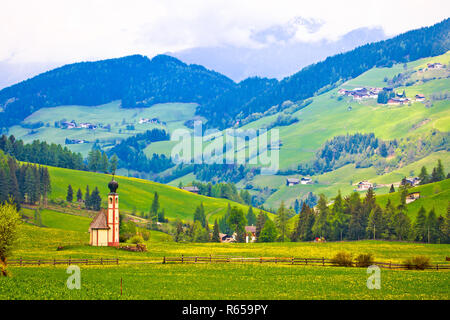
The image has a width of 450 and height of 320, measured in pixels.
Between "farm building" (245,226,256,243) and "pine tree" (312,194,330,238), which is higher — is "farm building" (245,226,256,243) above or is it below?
below

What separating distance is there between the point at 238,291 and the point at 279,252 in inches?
2157

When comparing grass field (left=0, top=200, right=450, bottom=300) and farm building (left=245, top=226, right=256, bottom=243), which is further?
farm building (left=245, top=226, right=256, bottom=243)

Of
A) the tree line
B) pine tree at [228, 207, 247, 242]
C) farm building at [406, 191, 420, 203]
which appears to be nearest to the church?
the tree line

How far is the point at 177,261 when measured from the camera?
264 ft

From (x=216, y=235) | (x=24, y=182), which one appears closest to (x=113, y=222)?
(x=216, y=235)

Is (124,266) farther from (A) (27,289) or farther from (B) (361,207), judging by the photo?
(B) (361,207)

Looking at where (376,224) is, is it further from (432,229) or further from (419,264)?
(419,264)

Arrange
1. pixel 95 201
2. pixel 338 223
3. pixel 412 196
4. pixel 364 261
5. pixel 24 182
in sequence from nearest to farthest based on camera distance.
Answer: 1. pixel 364 261
2. pixel 338 223
3. pixel 412 196
4. pixel 24 182
5. pixel 95 201

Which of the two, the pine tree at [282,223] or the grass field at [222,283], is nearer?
the grass field at [222,283]

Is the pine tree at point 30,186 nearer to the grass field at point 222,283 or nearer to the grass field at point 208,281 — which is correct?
the grass field at point 208,281

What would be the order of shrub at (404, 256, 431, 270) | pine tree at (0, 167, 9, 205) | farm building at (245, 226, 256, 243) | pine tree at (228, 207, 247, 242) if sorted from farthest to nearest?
farm building at (245, 226, 256, 243) → pine tree at (0, 167, 9, 205) → pine tree at (228, 207, 247, 242) → shrub at (404, 256, 431, 270)

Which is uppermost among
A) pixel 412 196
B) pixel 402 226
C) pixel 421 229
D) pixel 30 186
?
pixel 30 186

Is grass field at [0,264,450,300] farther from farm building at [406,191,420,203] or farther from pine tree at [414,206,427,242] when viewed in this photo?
farm building at [406,191,420,203]

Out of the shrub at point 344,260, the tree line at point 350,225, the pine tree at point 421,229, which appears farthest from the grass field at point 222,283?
the tree line at point 350,225
